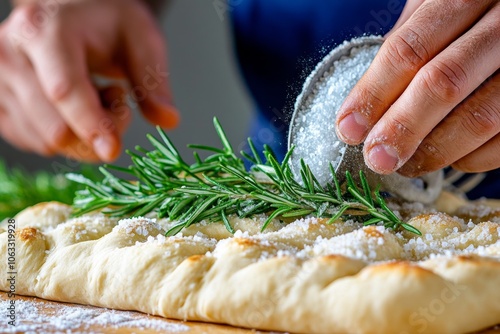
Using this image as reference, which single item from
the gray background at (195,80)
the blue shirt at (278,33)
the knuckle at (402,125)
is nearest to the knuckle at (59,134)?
the blue shirt at (278,33)

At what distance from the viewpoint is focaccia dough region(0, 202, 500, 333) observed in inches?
37.4

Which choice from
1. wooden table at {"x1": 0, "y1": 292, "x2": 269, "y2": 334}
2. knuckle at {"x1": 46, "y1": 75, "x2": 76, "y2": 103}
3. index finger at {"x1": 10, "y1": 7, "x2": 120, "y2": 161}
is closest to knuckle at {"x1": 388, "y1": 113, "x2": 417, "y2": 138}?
wooden table at {"x1": 0, "y1": 292, "x2": 269, "y2": 334}

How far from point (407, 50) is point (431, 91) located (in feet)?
0.35

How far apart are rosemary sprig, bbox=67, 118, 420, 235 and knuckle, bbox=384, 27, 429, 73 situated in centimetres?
25

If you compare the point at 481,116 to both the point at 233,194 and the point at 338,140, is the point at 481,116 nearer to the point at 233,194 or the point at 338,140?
the point at 338,140

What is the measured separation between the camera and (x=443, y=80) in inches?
47.5

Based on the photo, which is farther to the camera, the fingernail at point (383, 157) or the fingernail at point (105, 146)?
the fingernail at point (105, 146)

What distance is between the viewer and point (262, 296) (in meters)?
1.01

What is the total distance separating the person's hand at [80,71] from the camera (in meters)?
2.41

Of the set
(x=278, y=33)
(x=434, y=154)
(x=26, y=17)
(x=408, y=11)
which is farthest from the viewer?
(x=278, y=33)

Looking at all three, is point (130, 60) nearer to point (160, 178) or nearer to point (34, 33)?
point (34, 33)

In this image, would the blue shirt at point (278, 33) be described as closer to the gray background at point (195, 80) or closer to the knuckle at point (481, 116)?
the knuckle at point (481, 116)

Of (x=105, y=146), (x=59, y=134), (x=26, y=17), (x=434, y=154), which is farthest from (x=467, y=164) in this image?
(x=26, y=17)

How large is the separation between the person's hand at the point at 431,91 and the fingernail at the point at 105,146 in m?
1.37
